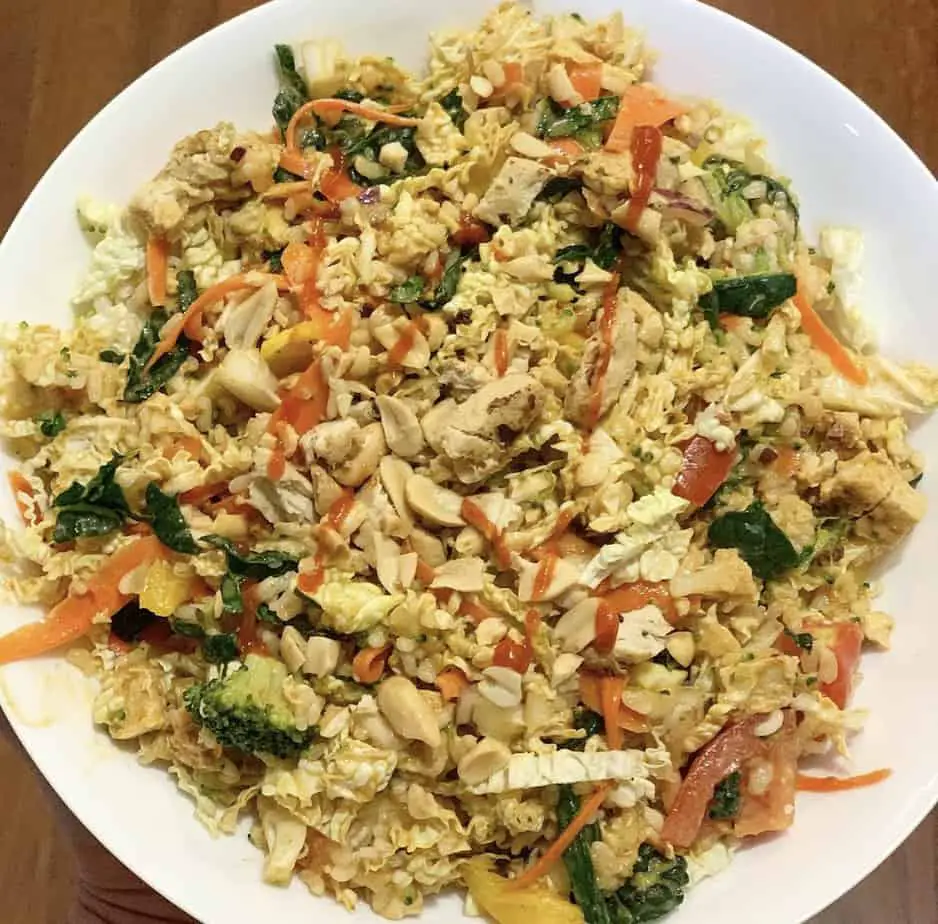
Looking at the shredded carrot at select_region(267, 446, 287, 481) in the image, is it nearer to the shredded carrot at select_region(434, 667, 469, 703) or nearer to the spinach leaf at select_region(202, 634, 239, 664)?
the spinach leaf at select_region(202, 634, 239, 664)

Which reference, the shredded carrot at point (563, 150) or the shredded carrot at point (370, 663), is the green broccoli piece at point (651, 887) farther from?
the shredded carrot at point (563, 150)

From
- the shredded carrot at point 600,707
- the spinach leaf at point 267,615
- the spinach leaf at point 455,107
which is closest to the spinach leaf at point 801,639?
the shredded carrot at point 600,707

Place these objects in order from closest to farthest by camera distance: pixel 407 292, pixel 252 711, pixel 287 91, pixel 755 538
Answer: pixel 252 711 < pixel 755 538 < pixel 407 292 < pixel 287 91

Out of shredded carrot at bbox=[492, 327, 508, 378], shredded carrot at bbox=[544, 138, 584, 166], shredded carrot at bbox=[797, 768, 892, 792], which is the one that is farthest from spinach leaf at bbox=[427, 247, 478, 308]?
shredded carrot at bbox=[797, 768, 892, 792]

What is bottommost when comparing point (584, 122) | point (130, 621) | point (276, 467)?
point (130, 621)

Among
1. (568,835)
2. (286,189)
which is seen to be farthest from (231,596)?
(286,189)

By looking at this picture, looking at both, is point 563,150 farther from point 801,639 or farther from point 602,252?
point 801,639
